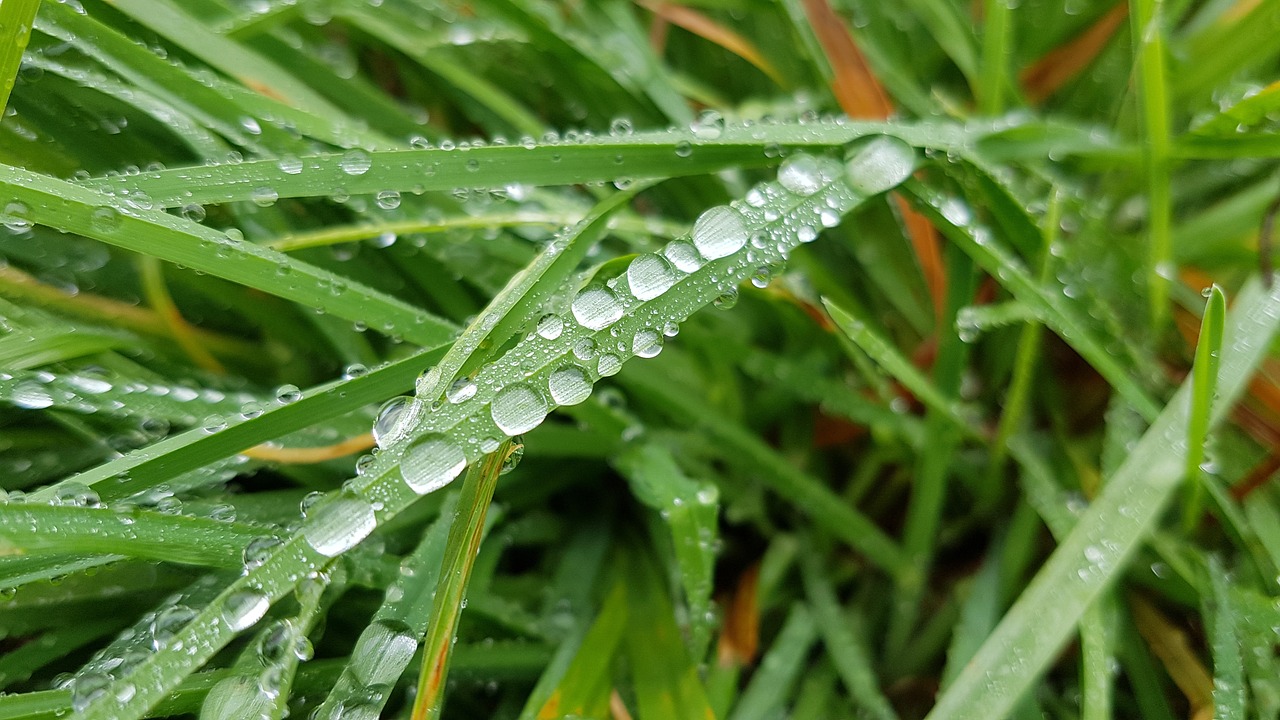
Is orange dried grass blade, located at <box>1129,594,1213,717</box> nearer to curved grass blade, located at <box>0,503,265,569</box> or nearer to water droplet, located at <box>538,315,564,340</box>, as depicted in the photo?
water droplet, located at <box>538,315,564,340</box>

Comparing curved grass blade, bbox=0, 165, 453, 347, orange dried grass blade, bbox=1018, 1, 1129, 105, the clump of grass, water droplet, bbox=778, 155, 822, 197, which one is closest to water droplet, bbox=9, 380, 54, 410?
the clump of grass

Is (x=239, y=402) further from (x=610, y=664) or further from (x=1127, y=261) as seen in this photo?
(x=1127, y=261)

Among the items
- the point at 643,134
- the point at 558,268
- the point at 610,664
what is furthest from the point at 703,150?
the point at 610,664

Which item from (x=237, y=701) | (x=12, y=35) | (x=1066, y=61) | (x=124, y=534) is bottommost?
A: (x=237, y=701)

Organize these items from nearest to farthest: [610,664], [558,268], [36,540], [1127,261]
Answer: [36,540]
[558,268]
[610,664]
[1127,261]

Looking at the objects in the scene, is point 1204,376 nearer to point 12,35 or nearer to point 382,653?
point 382,653

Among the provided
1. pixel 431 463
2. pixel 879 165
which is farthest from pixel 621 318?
pixel 879 165
